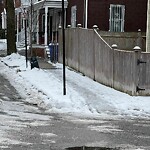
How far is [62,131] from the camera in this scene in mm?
8367

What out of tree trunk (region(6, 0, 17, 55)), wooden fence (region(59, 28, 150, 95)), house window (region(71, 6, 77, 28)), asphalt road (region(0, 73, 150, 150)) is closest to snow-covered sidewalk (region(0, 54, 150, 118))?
wooden fence (region(59, 28, 150, 95))

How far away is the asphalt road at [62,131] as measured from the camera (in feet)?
24.2

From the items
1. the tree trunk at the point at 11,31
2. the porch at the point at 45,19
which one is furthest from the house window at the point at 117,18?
the tree trunk at the point at 11,31

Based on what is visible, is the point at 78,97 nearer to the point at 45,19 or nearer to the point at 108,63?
the point at 108,63

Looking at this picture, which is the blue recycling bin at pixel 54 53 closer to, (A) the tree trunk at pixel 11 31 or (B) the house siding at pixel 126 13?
(B) the house siding at pixel 126 13

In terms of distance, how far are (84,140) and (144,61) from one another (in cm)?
516

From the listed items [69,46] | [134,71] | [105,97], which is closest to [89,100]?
[105,97]

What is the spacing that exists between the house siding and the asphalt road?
14.2 meters

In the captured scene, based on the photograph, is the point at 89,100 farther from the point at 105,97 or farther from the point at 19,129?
the point at 19,129

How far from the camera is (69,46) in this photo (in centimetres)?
2072

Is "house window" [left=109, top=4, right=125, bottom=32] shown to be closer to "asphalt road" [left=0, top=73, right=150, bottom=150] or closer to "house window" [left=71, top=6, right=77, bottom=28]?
"house window" [left=71, top=6, right=77, bottom=28]

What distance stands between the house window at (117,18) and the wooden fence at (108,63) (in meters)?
5.09

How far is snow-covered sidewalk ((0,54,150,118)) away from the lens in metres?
10.6

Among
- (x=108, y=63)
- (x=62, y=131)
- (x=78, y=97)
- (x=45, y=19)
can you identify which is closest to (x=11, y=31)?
(x=45, y=19)
